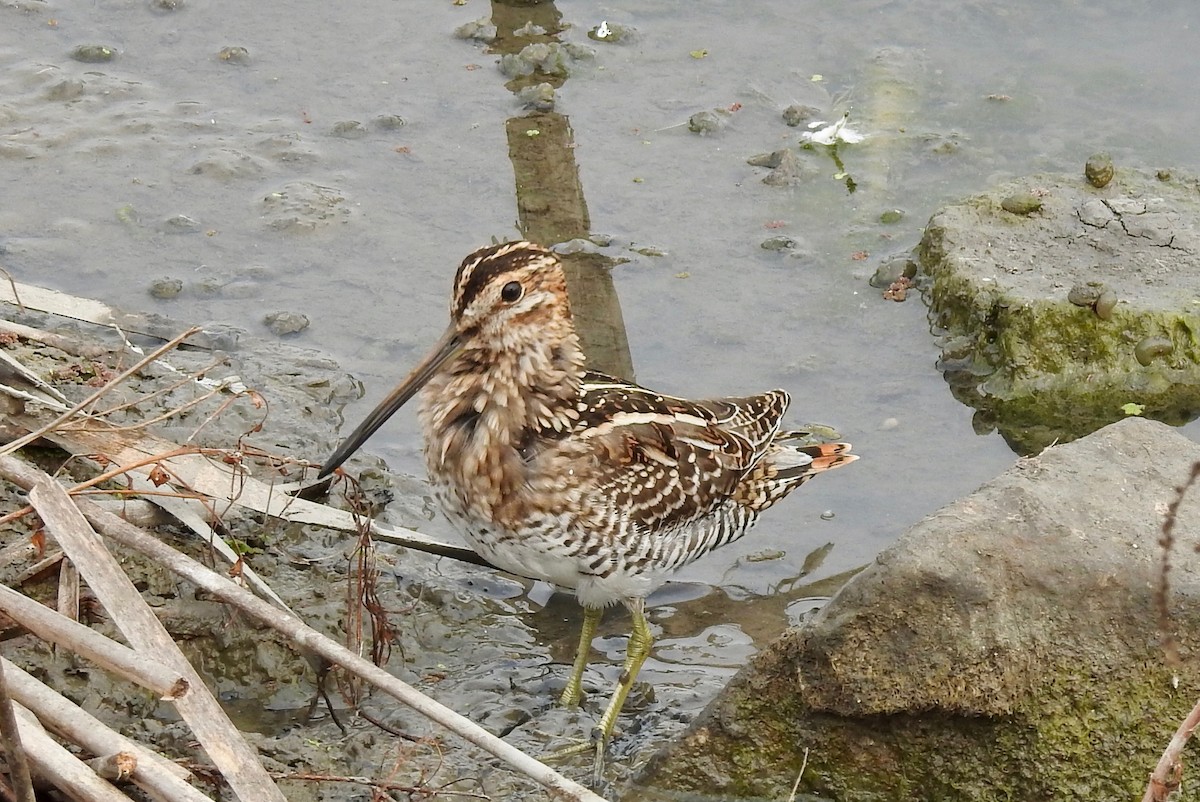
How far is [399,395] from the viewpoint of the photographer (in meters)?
4.62

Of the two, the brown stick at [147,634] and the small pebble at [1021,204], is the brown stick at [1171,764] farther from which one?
the small pebble at [1021,204]

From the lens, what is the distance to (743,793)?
4312 mm

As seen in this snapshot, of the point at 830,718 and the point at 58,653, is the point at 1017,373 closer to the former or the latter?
the point at 830,718

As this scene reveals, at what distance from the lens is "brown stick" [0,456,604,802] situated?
3.47 metres

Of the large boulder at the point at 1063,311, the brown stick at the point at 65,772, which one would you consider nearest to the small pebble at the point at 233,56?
the large boulder at the point at 1063,311

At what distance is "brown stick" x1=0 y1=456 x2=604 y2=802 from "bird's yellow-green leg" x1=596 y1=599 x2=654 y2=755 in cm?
111

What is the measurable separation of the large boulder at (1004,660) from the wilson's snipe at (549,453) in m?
0.87

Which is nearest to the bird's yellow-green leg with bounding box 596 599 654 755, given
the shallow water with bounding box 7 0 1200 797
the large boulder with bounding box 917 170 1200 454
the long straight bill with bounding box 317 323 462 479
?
the shallow water with bounding box 7 0 1200 797

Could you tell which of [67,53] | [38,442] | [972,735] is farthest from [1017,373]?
[67,53]

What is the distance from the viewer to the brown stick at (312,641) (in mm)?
3471

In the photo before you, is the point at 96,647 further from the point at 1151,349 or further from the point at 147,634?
the point at 1151,349

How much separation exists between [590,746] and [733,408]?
1.38 metres

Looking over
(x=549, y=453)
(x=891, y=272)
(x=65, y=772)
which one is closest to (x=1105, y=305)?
(x=891, y=272)

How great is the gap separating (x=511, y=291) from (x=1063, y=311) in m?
2.96
